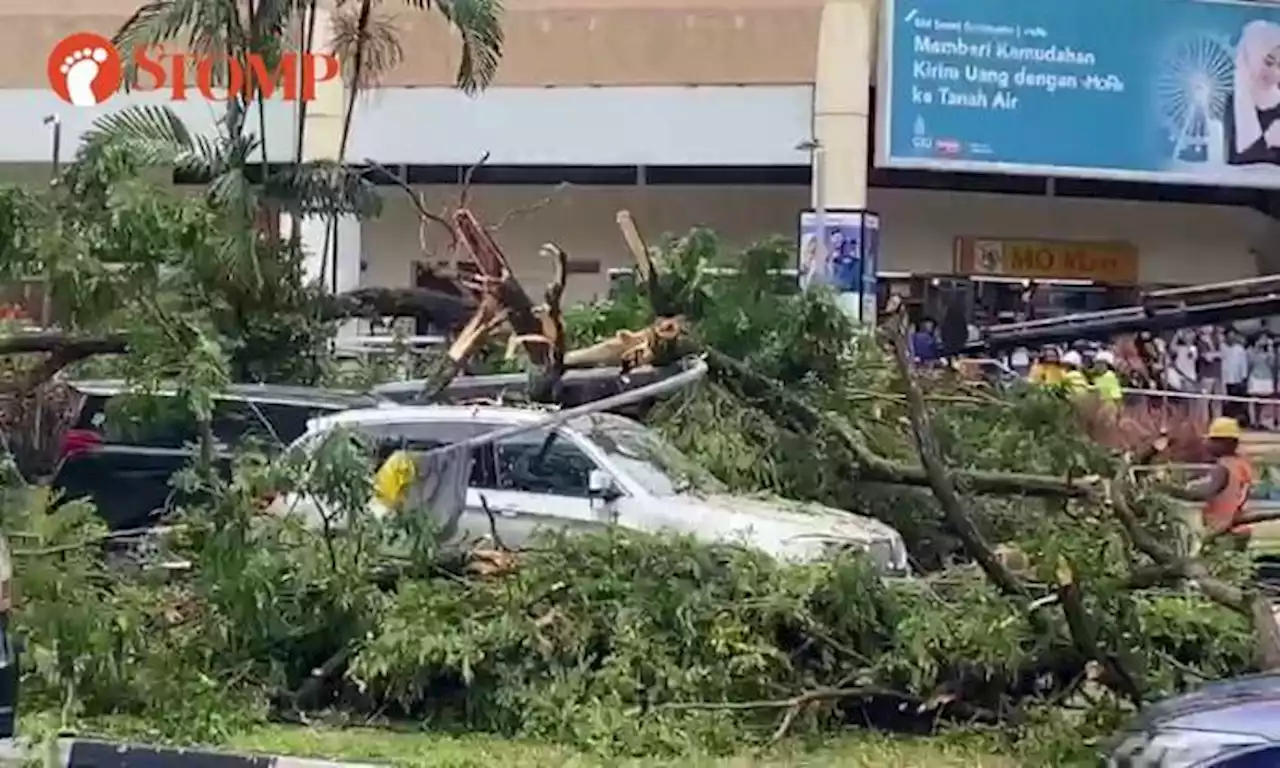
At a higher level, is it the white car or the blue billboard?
the blue billboard

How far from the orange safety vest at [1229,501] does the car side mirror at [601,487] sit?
343 cm

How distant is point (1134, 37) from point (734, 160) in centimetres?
603

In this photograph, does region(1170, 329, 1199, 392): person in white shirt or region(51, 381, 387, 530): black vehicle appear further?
region(1170, 329, 1199, 392): person in white shirt

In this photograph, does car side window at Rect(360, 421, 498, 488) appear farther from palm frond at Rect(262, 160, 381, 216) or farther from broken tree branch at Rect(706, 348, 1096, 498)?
palm frond at Rect(262, 160, 381, 216)

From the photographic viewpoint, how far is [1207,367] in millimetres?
27516

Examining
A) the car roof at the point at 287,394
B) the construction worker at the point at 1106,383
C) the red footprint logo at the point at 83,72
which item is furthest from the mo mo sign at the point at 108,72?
the car roof at the point at 287,394

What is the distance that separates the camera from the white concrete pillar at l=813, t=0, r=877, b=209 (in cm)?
2672

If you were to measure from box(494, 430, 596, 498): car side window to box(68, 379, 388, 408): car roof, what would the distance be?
3.68 feet

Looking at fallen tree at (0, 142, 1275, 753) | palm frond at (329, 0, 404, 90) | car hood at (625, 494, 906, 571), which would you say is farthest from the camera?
palm frond at (329, 0, 404, 90)

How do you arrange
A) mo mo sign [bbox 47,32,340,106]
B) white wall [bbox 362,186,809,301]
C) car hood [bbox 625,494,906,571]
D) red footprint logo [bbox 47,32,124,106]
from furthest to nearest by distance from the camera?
1. white wall [bbox 362,186,809,301]
2. red footprint logo [bbox 47,32,124,106]
3. mo mo sign [bbox 47,32,340,106]
4. car hood [bbox 625,494,906,571]

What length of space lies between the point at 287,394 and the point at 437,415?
49.4 inches

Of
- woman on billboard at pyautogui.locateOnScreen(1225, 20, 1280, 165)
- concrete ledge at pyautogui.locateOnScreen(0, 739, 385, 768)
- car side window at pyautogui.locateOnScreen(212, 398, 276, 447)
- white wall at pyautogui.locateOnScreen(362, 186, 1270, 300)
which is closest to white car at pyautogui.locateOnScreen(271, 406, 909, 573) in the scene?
car side window at pyautogui.locateOnScreen(212, 398, 276, 447)

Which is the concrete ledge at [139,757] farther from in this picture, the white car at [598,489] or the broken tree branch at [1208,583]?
the broken tree branch at [1208,583]

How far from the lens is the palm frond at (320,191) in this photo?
13844 mm
